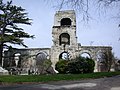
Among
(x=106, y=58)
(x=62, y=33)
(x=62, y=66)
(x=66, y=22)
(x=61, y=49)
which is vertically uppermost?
(x=66, y=22)

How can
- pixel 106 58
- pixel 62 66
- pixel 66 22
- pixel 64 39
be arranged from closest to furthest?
pixel 62 66 < pixel 106 58 < pixel 66 22 < pixel 64 39

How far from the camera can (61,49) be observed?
1714 inches

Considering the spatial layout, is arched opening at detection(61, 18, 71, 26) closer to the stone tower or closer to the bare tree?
the stone tower

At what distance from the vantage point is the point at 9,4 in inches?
1570

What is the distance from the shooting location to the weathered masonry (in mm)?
43188

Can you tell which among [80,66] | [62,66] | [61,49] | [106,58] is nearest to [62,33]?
[61,49]

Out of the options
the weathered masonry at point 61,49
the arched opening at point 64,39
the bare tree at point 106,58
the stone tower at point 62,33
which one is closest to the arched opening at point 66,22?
the weathered masonry at point 61,49

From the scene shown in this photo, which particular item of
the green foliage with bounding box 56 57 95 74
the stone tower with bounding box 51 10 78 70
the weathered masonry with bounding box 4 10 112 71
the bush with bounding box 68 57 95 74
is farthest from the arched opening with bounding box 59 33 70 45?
the bush with bounding box 68 57 95 74

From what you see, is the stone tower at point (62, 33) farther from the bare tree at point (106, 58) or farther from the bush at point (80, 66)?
the bush at point (80, 66)

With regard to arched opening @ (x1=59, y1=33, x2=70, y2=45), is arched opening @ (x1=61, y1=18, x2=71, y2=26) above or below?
above

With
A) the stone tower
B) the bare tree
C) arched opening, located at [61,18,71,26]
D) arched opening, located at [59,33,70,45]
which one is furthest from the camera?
arched opening, located at [61,18,71,26]

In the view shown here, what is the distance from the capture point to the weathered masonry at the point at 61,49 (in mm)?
43188

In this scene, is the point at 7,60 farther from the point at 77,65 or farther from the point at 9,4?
the point at 77,65

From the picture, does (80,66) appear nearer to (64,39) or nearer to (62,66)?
(62,66)
